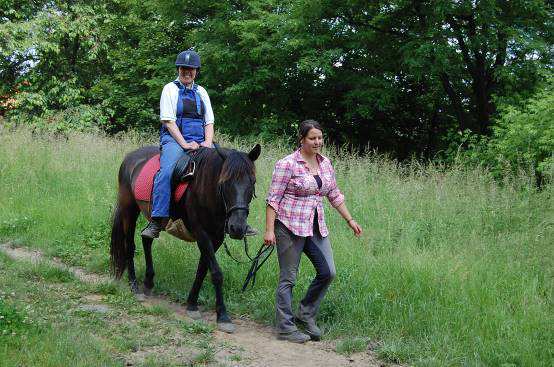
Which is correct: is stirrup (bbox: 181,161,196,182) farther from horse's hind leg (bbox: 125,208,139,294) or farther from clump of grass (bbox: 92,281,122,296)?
clump of grass (bbox: 92,281,122,296)

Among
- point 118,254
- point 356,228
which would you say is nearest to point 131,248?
point 118,254

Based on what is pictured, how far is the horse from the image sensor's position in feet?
17.0

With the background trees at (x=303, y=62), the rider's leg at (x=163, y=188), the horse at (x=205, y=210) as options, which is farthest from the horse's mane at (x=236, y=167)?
the background trees at (x=303, y=62)

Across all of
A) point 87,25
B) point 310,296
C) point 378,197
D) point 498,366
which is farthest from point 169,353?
point 87,25

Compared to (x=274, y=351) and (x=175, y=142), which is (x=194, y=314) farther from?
(x=175, y=142)

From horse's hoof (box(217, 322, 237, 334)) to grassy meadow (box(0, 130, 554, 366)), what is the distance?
0.50 m

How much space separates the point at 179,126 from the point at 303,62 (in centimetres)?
896

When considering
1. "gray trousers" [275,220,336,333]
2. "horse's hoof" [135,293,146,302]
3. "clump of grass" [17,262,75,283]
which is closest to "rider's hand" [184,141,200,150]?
"gray trousers" [275,220,336,333]

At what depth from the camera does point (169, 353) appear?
15.2 feet

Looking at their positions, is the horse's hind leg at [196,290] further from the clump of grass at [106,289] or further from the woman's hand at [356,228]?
the woman's hand at [356,228]

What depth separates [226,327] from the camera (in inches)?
213

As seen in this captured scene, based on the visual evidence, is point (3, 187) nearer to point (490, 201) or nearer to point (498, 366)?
point (490, 201)

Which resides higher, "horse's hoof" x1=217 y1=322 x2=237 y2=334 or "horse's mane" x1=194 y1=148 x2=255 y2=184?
"horse's mane" x1=194 y1=148 x2=255 y2=184

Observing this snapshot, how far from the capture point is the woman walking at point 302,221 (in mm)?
5117
